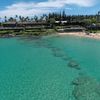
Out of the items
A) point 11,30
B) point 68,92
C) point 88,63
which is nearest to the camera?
point 68,92

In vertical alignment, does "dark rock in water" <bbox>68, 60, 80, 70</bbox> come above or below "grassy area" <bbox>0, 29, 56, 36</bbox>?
below

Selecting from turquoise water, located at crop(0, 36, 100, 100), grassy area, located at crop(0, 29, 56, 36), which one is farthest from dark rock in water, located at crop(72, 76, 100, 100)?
grassy area, located at crop(0, 29, 56, 36)

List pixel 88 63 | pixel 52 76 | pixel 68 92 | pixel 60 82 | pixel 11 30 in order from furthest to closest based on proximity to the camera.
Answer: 1. pixel 11 30
2. pixel 88 63
3. pixel 52 76
4. pixel 60 82
5. pixel 68 92

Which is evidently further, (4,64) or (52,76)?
(4,64)

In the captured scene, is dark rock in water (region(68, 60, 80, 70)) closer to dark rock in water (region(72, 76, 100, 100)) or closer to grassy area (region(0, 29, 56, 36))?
dark rock in water (region(72, 76, 100, 100))

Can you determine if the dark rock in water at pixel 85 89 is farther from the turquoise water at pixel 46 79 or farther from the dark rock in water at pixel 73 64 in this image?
the dark rock in water at pixel 73 64

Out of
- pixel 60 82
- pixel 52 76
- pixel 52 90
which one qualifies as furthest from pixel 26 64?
pixel 52 90

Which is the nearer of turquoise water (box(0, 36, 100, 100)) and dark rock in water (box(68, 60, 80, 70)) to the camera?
turquoise water (box(0, 36, 100, 100))

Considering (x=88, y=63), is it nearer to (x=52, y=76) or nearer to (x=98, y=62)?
(x=98, y=62)
